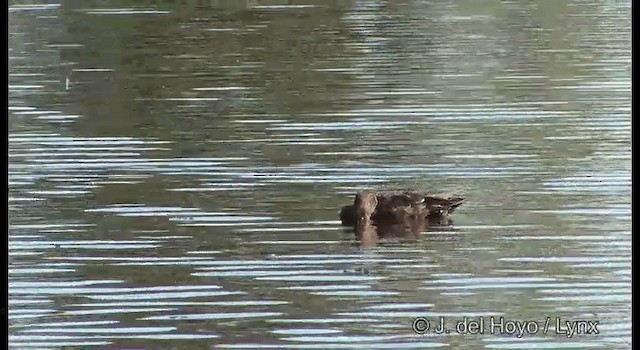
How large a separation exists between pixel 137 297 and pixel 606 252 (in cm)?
113

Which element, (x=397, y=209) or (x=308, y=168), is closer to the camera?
(x=397, y=209)

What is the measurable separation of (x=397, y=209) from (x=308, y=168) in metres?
0.32

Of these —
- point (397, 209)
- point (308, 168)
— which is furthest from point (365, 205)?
point (308, 168)

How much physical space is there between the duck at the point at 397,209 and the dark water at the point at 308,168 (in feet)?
0.13

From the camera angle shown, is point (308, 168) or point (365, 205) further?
point (308, 168)

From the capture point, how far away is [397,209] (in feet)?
8.87

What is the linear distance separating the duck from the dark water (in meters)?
0.04

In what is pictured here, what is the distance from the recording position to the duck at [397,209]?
270cm

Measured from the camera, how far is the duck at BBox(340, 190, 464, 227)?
270 cm

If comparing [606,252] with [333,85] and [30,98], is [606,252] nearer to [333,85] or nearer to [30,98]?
[333,85]

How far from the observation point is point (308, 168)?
291 centimetres

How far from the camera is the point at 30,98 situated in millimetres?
3242

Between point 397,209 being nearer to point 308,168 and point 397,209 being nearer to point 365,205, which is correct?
point 365,205

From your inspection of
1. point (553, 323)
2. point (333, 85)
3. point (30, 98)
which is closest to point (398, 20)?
point (333, 85)
